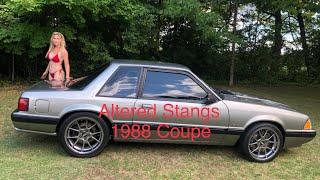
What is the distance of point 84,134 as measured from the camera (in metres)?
6.17

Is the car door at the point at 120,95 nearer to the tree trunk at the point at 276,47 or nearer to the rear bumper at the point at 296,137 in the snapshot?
the rear bumper at the point at 296,137

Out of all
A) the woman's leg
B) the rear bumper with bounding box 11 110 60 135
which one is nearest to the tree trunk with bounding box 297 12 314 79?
the woman's leg

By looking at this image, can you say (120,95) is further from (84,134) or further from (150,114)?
(84,134)

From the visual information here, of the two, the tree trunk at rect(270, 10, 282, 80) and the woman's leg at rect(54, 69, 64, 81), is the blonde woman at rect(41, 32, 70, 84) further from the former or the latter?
the tree trunk at rect(270, 10, 282, 80)

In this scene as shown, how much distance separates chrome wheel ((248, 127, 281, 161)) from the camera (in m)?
6.46

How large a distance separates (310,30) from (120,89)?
11.3 metres

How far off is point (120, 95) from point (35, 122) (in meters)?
1.21

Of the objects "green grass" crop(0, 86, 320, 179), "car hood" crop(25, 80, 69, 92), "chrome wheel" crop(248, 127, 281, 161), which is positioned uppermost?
"car hood" crop(25, 80, 69, 92)

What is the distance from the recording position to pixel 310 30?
1577cm

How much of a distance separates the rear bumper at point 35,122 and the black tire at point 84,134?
127 mm

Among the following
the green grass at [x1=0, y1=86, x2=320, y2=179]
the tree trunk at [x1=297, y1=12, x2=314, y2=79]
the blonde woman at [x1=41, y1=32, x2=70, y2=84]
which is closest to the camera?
the green grass at [x1=0, y1=86, x2=320, y2=179]

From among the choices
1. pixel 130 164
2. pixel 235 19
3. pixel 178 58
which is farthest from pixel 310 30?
pixel 130 164

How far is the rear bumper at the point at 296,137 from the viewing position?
21.4 feet

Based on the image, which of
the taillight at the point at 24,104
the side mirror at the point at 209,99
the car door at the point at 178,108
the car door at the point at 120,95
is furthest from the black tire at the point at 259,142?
the taillight at the point at 24,104
